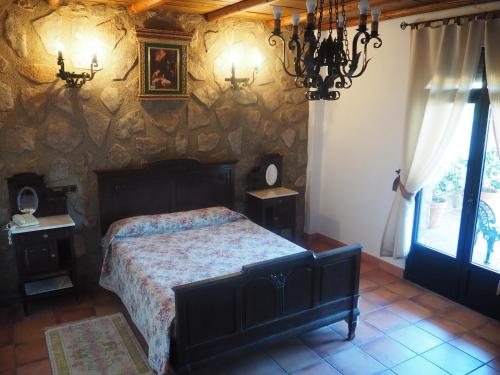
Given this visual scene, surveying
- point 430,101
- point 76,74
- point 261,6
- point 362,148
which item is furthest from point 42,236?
point 430,101

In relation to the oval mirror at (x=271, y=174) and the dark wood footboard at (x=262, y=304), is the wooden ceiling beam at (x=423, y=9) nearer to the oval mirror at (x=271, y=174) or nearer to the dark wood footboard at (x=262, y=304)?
the oval mirror at (x=271, y=174)

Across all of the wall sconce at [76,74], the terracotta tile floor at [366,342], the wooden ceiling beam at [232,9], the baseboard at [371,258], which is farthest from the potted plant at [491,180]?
the wall sconce at [76,74]

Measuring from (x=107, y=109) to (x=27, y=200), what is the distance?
990mm

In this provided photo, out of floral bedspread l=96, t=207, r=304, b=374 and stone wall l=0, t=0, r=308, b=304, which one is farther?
stone wall l=0, t=0, r=308, b=304

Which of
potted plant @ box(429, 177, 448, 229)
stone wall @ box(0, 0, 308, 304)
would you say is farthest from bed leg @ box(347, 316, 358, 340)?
stone wall @ box(0, 0, 308, 304)

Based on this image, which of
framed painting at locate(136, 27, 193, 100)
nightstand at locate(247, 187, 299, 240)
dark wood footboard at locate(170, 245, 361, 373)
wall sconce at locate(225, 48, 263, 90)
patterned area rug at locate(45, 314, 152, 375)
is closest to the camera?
dark wood footboard at locate(170, 245, 361, 373)

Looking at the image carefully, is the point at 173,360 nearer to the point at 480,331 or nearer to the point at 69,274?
the point at 69,274

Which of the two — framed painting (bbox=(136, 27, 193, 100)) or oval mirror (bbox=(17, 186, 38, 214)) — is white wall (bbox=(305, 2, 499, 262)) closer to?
framed painting (bbox=(136, 27, 193, 100))

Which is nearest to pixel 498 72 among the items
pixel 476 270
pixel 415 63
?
pixel 415 63

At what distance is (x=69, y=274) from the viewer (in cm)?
345

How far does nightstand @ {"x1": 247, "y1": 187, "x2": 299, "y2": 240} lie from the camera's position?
4281 millimetres

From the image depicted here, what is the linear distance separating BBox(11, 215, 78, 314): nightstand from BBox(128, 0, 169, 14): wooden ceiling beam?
5.91 ft

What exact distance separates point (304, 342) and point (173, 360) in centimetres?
103

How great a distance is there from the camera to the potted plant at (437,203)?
12.3ft
